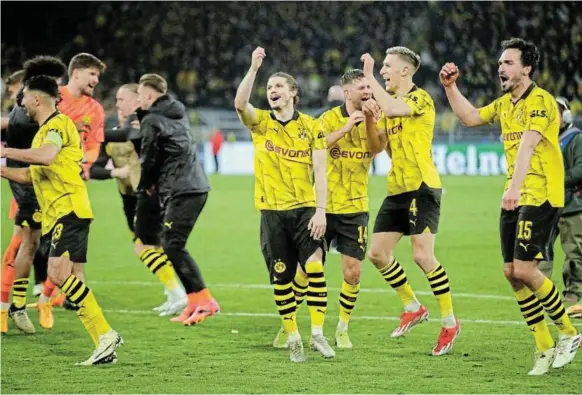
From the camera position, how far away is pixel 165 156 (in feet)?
34.0

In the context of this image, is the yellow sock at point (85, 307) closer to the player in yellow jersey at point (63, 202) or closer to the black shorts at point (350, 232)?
the player in yellow jersey at point (63, 202)

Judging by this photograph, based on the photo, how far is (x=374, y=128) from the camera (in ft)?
27.4

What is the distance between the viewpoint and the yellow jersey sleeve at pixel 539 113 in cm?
713

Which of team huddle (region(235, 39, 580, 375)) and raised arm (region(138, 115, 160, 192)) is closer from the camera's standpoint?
team huddle (region(235, 39, 580, 375))

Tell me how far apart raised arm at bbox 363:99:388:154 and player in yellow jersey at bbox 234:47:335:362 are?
491 millimetres

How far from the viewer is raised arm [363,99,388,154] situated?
8.23 metres

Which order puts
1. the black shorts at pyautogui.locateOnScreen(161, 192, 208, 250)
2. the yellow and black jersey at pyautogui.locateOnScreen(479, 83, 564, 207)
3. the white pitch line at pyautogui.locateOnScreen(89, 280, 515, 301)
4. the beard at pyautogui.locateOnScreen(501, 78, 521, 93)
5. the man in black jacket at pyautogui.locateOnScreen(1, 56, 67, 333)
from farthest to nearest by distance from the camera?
the white pitch line at pyautogui.locateOnScreen(89, 280, 515, 301) → the black shorts at pyautogui.locateOnScreen(161, 192, 208, 250) → the man in black jacket at pyautogui.locateOnScreen(1, 56, 67, 333) → the beard at pyautogui.locateOnScreen(501, 78, 521, 93) → the yellow and black jersey at pyautogui.locateOnScreen(479, 83, 564, 207)

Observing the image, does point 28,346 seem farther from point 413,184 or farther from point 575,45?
point 575,45

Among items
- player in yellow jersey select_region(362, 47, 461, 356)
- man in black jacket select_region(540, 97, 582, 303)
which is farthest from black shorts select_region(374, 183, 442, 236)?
man in black jacket select_region(540, 97, 582, 303)

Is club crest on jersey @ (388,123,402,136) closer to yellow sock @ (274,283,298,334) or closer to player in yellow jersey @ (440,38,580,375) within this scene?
player in yellow jersey @ (440,38,580,375)

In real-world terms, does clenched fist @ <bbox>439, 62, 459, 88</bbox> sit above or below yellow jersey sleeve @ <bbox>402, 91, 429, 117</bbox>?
above

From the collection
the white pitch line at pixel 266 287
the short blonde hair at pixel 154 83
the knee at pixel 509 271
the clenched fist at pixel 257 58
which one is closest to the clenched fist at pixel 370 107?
the clenched fist at pixel 257 58

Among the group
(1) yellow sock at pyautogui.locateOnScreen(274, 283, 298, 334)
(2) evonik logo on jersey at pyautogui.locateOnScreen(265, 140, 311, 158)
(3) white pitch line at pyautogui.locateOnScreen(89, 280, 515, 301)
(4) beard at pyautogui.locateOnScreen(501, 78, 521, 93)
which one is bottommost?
(3) white pitch line at pyautogui.locateOnScreen(89, 280, 515, 301)

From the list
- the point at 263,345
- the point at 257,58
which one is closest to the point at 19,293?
the point at 263,345
